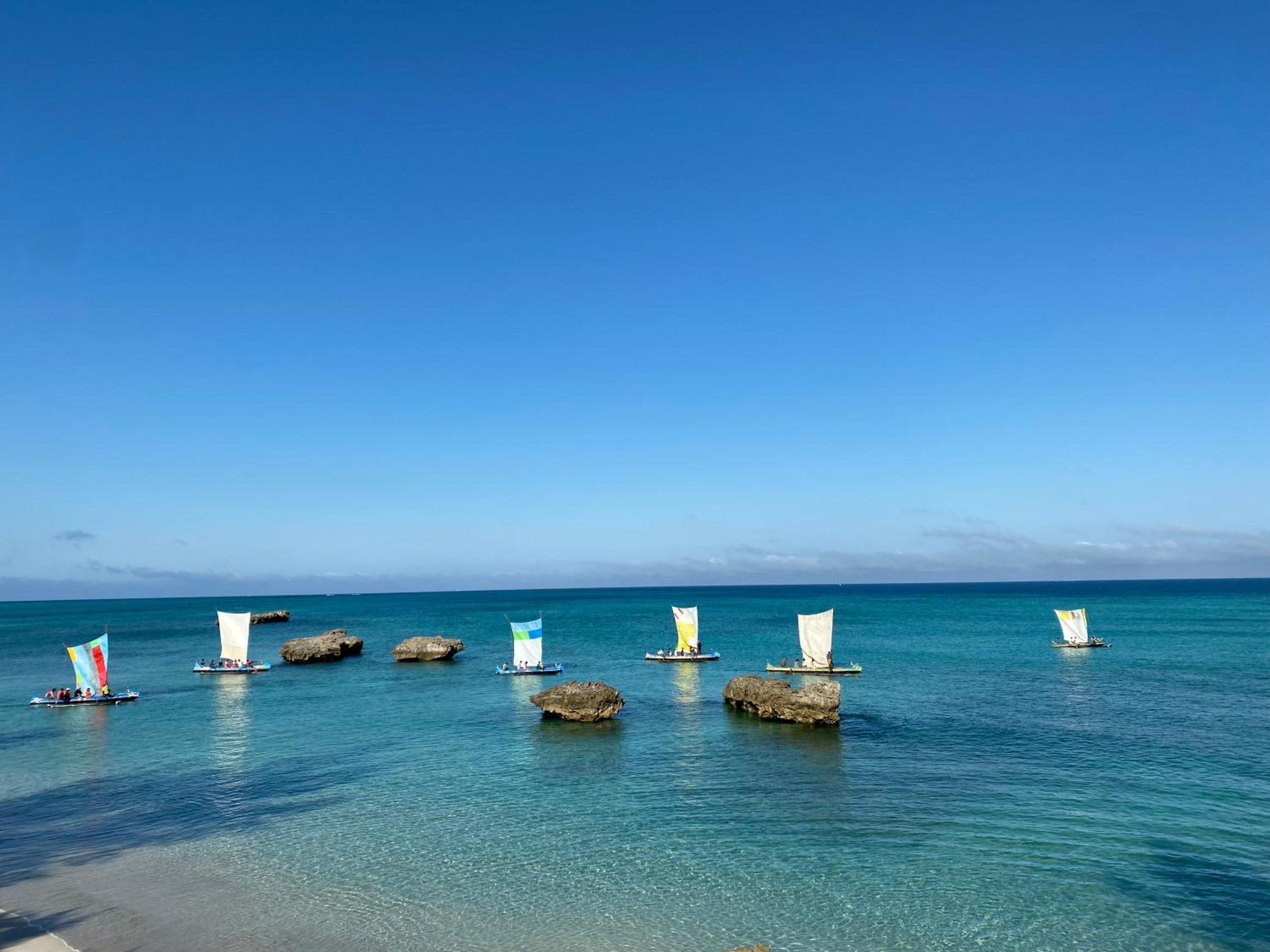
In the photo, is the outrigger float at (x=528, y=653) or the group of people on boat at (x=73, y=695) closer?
the group of people on boat at (x=73, y=695)

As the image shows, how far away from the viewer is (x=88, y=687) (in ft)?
194

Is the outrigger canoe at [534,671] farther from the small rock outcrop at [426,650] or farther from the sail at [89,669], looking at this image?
the sail at [89,669]

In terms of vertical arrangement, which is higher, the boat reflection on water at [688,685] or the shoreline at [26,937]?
the shoreline at [26,937]

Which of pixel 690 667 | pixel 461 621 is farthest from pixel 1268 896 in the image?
pixel 461 621

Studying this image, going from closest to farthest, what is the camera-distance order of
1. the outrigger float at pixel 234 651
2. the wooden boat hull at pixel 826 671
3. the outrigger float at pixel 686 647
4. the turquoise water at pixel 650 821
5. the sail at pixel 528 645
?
the turquoise water at pixel 650 821 → the wooden boat hull at pixel 826 671 → the sail at pixel 528 645 → the outrigger float at pixel 234 651 → the outrigger float at pixel 686 647

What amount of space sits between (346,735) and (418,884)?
80.4 feet

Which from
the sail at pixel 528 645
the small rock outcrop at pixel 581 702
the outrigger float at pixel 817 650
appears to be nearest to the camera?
the small rock outcrop at pixel 581 702

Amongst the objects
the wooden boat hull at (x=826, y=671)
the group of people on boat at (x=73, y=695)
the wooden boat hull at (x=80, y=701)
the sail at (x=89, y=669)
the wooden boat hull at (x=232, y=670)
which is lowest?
the wooden boat hull at (x=826, y=671)

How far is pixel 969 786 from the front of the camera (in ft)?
107

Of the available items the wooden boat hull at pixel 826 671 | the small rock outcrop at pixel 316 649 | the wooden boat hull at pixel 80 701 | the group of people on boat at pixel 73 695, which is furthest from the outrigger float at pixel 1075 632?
the group of people on boat at pixel 73 695

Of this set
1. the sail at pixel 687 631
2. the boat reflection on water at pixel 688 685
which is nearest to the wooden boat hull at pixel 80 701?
the boat reflection on water at pixel 688 685

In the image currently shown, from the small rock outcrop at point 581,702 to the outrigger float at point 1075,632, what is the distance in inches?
2623

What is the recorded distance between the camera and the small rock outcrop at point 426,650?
84.6m

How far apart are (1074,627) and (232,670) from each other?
94.5 meters
